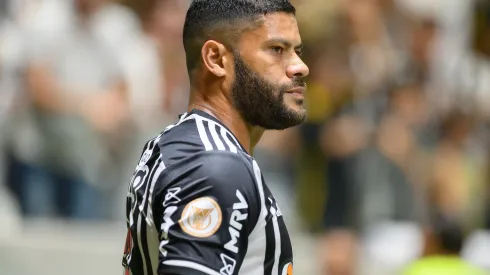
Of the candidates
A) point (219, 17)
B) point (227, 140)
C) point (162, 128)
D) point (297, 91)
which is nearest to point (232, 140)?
point (227, 140)

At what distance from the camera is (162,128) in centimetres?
843

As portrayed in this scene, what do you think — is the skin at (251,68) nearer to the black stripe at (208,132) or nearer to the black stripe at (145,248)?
the black stripe at (208,132)

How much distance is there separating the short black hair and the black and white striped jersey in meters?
0.24

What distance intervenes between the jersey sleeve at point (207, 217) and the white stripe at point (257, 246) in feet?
0.08

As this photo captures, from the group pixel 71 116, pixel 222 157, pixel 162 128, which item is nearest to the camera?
pixel 222 157

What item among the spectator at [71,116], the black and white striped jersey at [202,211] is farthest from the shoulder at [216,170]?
the spectator at [71,116]

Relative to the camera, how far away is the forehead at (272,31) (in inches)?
134

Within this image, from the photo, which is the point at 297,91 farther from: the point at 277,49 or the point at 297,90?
the point at 277,49

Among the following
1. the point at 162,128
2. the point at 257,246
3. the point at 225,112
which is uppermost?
the point at 162,128

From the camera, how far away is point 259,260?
10.5 ft

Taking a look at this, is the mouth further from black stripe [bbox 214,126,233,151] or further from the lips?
black stripe [bbox 214,126,233,151]

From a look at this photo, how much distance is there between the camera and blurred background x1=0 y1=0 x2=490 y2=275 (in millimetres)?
8305

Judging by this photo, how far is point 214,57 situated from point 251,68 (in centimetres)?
12

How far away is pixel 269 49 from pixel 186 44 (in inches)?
11.1
